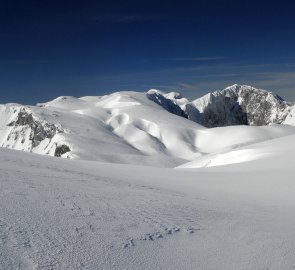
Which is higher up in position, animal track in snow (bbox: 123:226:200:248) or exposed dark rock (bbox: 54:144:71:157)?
exposed dark rock (bbox: 54:144:71:157)

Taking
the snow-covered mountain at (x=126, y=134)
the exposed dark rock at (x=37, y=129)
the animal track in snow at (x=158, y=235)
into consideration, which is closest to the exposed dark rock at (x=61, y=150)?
the snow-covered mountain at (x=126, y=134)

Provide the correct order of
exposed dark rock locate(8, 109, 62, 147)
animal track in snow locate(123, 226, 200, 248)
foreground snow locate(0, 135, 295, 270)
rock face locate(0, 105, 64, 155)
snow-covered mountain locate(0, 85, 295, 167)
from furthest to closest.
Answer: exposed dark rock locate(8, 109, 62, 147), rock face locate(0, 105, 64, 155), snow-covered mountain locate(0, 85, 295, 167), animal track in snow locate(123, 226, 200, 248), foreground snow locate(0, 135, 295, 270)

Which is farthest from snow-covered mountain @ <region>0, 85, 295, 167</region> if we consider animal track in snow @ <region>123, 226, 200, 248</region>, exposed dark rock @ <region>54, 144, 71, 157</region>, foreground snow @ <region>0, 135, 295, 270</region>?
animal track in snow @ <region>123, 226, 200, 248</region>

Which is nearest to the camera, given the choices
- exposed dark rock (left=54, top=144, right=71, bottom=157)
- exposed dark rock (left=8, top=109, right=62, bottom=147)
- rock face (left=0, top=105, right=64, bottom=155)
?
exposed dark rock (left=54, top=144, right=71, bottom=157)

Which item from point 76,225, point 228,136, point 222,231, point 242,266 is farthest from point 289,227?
point 228,136

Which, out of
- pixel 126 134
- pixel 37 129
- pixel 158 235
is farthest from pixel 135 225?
pixel 37 129

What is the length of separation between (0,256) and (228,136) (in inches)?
4296

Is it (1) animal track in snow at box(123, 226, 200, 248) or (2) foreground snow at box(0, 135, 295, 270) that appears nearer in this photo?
(2) foreground snow at box(0, 135, 295, 270)

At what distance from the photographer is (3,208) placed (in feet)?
22.0

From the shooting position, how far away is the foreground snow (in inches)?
213

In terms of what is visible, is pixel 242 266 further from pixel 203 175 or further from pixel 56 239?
pixel 203 175

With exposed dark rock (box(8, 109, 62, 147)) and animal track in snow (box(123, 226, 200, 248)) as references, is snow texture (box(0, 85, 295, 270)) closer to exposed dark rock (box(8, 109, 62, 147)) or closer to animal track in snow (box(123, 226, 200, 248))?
animal track in snow (box(123, 226, 200, 248))

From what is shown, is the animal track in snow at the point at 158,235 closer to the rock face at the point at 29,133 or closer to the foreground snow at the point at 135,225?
the foreground snow at the point at 135,225

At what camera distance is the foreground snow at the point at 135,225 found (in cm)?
542
